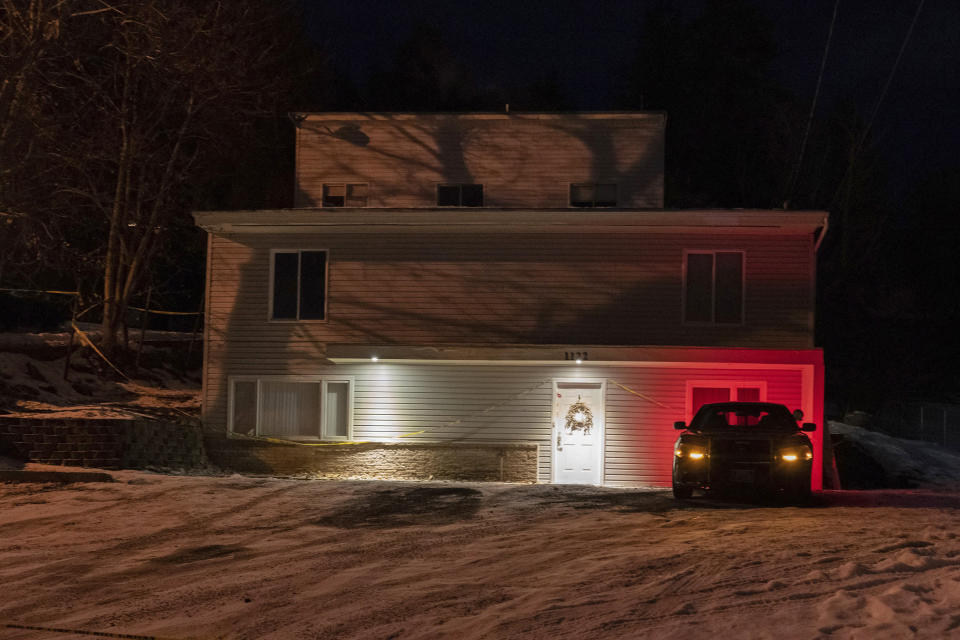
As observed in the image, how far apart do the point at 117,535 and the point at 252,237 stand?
11132 mm

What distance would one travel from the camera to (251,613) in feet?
27.2

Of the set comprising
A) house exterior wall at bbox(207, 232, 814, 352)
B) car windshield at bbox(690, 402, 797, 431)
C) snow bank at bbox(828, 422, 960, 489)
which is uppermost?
house exterior wall at bbox(207, 232, 814, 352)

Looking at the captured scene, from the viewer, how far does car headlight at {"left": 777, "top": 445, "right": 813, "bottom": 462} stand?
14539mm

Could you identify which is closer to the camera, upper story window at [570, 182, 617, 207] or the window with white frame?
the window with white frame

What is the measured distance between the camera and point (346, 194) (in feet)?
82.8

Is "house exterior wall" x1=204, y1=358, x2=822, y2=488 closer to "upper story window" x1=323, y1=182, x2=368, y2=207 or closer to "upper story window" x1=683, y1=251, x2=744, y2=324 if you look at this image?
"upper story window" x1=683, y1=251, x2=744, y2=324

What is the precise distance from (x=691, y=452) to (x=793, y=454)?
1.44 metres

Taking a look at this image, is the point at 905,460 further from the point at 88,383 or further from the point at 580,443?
the point at 88,383

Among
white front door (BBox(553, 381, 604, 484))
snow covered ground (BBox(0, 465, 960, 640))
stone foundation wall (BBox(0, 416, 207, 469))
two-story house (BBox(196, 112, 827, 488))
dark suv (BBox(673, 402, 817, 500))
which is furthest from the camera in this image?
white front door (BBox(553, 381, 604, 484))

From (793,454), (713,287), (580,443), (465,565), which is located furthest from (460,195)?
(465,565)

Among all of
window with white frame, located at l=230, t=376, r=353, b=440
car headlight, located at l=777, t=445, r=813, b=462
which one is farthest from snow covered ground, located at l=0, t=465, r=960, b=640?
window with white frame, located at l=230, t=376, r=353, b=440

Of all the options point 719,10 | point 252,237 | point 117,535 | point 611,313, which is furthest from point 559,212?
point 719,10

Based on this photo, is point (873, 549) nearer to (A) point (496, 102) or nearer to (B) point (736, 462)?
(B) point (736, 462)

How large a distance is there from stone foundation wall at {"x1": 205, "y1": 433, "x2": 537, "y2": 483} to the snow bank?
11.6 m
